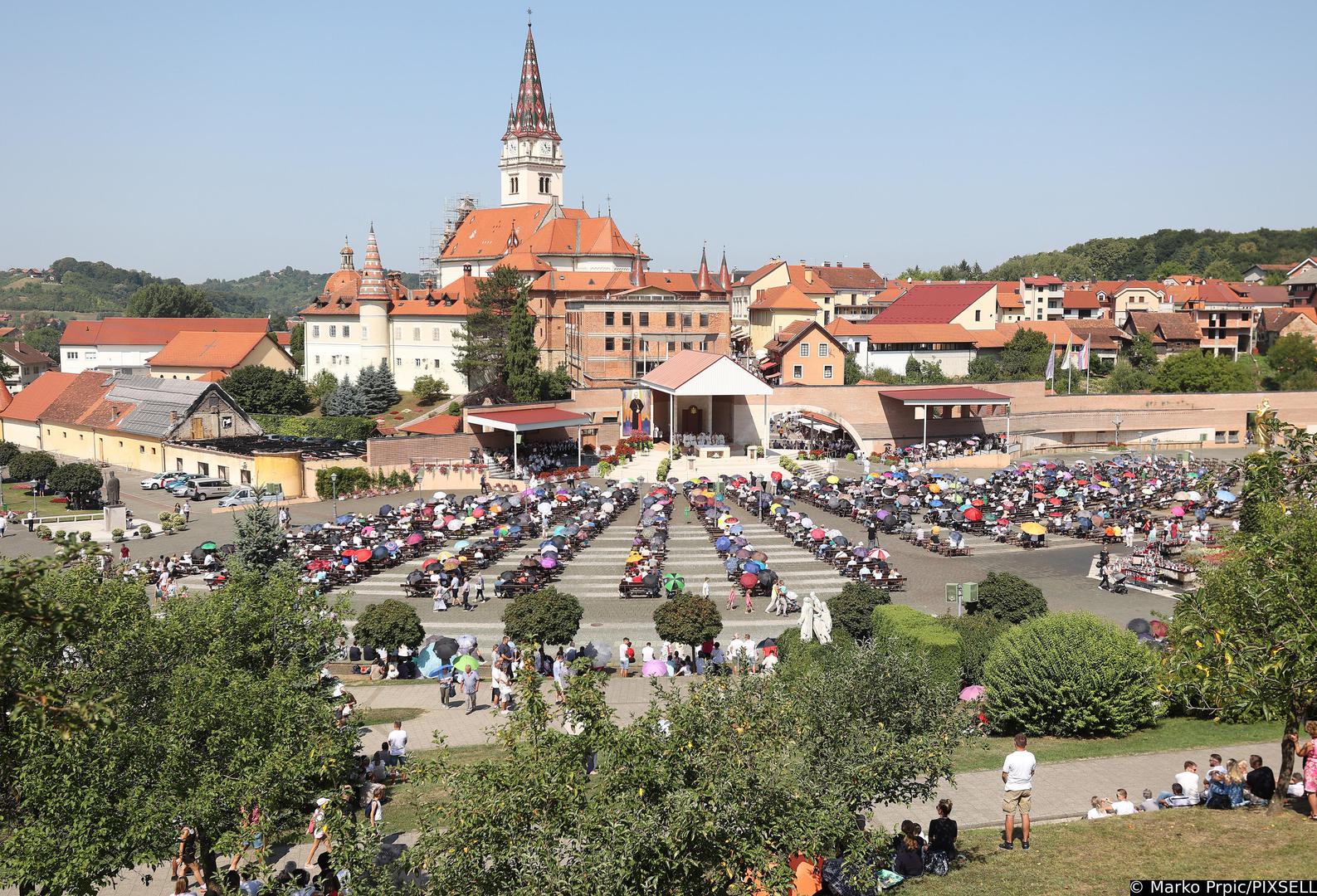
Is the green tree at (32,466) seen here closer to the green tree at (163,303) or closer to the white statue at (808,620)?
the white statue at (808,620)

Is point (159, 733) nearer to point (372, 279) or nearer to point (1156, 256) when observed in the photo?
point (372, 279)

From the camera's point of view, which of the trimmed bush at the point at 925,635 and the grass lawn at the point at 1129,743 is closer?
the grass lawn at the point at 1129,743

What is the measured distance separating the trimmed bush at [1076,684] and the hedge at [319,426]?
42.1 m

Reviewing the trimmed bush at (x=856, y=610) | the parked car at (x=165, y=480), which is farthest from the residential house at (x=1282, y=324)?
the parked car at (x=165, y=480)

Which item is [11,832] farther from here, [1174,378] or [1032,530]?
[1174,378]

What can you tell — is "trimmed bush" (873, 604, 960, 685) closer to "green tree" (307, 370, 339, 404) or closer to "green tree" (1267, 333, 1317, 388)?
"green tree" (307, 370, 339, 404)

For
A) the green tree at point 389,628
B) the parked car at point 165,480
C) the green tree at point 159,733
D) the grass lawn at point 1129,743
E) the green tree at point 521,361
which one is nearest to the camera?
the green tree at point 159,733

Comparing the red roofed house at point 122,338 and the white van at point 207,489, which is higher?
the red roofed house at point 122,338

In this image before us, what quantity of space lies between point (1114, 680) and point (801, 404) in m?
40.6

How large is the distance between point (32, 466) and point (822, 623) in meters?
37.7

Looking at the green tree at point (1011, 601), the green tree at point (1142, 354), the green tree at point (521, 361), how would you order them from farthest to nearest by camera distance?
1. the green tree at point (1142, 354)
2. the green tree at point (521, 361)
3. the green tree at point (1011, 601)

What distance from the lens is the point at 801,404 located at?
57.2 m

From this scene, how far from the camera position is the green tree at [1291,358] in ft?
224

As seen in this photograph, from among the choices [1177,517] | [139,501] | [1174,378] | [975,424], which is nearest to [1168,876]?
[1177,517]
